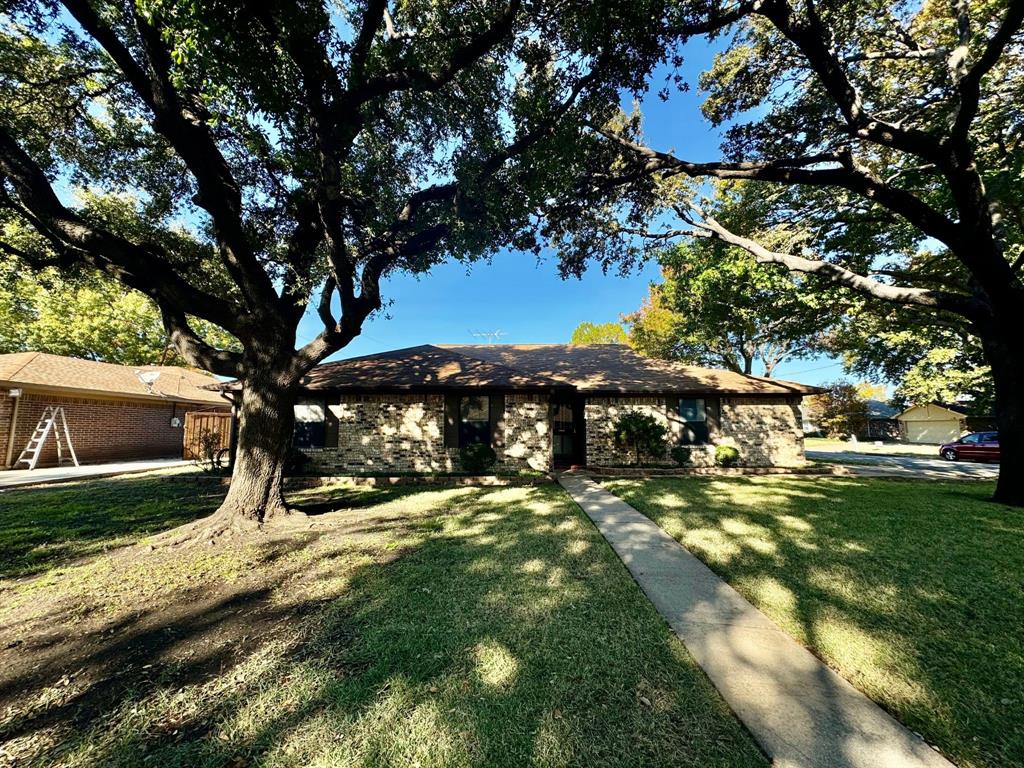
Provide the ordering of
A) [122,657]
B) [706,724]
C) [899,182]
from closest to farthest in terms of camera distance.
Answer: [706,724] < [122,657] < [899,182]

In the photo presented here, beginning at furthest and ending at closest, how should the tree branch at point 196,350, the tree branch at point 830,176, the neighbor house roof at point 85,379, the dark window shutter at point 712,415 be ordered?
the dark window shutter at point 712,415, the neighbor house roof at point 85,379, the tree branch at point 830,176, the tree branch at point 196,350

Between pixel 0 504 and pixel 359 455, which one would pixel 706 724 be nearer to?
pixel 359 455

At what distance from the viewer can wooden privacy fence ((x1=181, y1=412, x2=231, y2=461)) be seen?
49.1 feet

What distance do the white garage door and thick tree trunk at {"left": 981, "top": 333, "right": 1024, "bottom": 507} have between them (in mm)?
30910

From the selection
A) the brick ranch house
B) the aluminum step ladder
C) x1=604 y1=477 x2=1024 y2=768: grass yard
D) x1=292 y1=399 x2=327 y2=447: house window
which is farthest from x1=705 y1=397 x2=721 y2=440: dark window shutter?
the aluminum step ladder

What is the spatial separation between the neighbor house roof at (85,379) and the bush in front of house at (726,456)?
15.8 meters

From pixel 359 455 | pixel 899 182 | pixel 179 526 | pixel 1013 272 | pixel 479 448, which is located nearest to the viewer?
pixel 179 526

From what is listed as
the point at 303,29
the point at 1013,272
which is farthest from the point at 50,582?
the point at 1013,272

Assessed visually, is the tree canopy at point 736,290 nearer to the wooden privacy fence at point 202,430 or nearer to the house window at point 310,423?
the house window at point 310,423

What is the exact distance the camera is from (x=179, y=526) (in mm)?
5871

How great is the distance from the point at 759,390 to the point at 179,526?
50.3 ft

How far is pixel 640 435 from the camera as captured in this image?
1202cm

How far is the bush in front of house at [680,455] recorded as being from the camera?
12.3 m

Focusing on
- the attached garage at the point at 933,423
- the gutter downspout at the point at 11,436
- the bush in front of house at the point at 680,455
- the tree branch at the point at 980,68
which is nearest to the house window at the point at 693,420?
the bush in front of house at the point at 680,455
